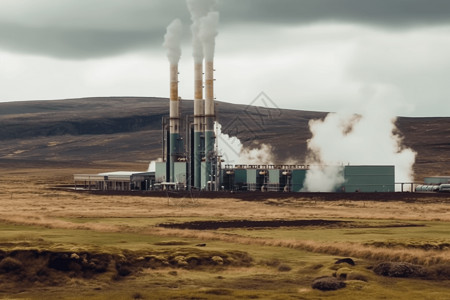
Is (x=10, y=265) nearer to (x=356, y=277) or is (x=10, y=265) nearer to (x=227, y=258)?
(x=227, y=258)

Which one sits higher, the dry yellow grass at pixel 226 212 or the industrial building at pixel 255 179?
the industrial building at pixel 255 179

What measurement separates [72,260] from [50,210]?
2613 inches

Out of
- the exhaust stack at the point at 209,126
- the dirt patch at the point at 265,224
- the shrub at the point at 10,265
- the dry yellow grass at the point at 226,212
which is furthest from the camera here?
the exhaust stack at the point at 209,126

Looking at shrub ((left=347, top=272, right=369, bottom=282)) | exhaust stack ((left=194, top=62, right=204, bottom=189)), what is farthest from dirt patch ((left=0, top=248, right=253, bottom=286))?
exhaust stack ((left=194, top=62, right=204, bottom=189))

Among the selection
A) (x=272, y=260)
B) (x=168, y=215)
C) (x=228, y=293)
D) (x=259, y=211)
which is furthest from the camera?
(x=259, y=211)

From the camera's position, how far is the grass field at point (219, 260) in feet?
162

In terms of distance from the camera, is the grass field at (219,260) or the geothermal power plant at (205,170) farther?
the geothermal power plant at (205,170)

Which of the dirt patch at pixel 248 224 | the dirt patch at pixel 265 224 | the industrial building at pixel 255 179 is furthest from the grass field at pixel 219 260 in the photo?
the industrial building at pixel 255 179

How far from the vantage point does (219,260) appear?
58.6 m

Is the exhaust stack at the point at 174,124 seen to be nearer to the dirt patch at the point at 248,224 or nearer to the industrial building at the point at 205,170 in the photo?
the industrial building at the point at 205,170

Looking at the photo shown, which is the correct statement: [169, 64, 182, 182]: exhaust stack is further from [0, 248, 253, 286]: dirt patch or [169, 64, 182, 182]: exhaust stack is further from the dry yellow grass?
[0, 248, 253, 286]: dirt patch

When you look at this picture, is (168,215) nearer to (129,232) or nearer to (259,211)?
(259,211)

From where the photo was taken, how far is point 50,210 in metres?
120

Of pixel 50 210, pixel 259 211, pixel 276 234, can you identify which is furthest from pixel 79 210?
pixel 276 234
